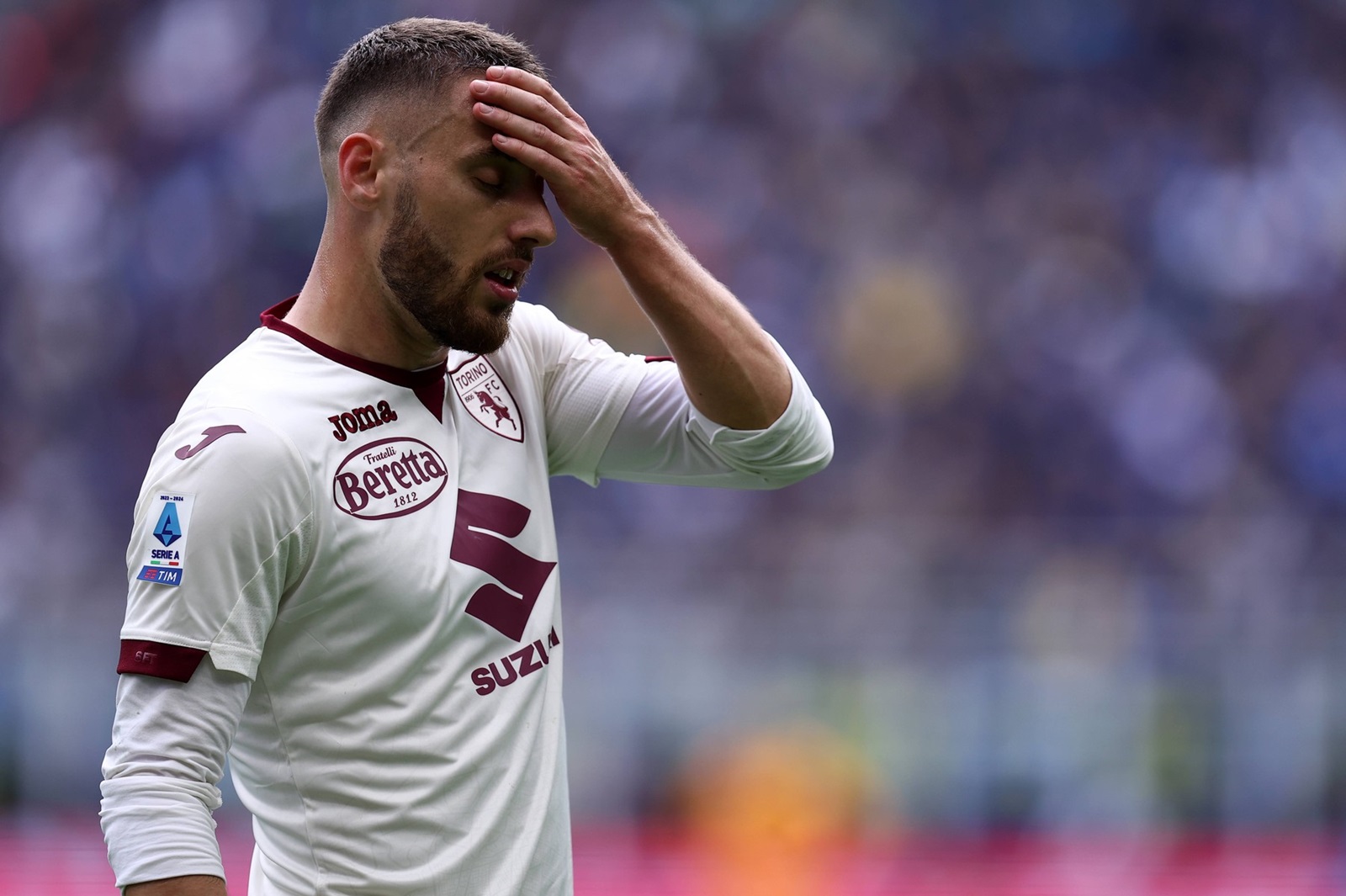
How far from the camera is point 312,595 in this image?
6.52 ft

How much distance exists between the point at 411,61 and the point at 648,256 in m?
0.43

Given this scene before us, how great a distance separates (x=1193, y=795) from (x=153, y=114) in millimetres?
8383

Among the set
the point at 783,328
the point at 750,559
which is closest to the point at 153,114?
the point at 783,328

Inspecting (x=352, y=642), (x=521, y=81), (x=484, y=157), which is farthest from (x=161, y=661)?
(x=521, y=81)

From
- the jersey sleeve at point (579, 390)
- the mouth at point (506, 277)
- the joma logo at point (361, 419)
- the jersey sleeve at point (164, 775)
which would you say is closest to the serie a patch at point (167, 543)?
the jersey sleeve at point (164, 775)

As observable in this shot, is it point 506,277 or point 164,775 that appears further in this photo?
point 506,277

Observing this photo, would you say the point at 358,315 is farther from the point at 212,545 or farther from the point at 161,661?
the point at 161,661

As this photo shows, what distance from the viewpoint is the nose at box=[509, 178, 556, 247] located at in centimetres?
210

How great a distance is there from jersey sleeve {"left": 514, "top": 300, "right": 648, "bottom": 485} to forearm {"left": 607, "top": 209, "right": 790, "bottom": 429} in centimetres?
25

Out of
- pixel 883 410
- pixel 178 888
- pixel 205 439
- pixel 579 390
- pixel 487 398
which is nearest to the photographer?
pixel 178 888

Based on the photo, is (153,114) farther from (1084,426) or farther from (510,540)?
(510,540)

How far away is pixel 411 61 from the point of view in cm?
210

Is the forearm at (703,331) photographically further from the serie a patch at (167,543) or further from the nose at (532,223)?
the serie a patch at (167,543)

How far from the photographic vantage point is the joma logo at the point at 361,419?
6.73 feet
